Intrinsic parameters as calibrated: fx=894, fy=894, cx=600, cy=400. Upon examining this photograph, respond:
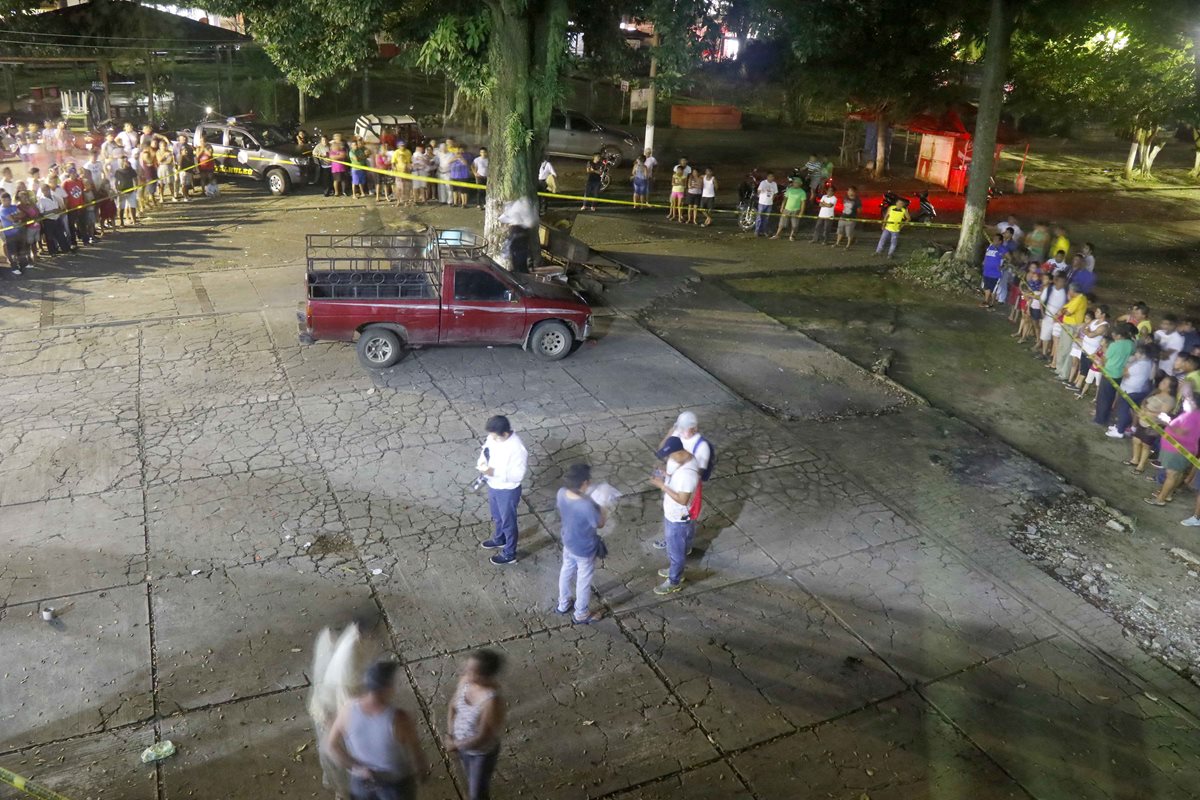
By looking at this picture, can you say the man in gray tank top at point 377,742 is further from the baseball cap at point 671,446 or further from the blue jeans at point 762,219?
the blue jeans at point 762,219

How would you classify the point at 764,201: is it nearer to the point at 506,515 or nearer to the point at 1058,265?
the point at 1058,265

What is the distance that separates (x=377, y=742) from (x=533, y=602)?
300 cm

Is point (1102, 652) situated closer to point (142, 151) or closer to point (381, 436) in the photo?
point (381, 436)

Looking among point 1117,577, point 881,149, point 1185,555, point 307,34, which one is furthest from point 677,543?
point 881,149

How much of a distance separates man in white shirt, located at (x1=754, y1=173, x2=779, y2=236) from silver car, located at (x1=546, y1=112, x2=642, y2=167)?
23.2 feet

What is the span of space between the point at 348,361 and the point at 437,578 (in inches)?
206

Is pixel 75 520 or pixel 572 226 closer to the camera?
pixel 75 520

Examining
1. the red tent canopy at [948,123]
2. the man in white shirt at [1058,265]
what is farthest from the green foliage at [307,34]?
the red tent canopy at [948,123]

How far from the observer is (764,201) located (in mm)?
20156

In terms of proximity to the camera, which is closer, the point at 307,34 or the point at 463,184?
the point at 307,34

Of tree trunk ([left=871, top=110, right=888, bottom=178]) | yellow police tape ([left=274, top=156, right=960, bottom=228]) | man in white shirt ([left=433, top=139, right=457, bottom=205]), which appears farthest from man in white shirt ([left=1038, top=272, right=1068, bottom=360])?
tree trunk ([left=871, top=110, right=888, bottom=178])

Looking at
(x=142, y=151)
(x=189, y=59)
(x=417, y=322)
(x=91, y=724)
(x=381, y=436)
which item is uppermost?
(x=189, y=59)

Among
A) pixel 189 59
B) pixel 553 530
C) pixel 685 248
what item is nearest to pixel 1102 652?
pixel 553 530

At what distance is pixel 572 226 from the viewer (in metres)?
19.9
